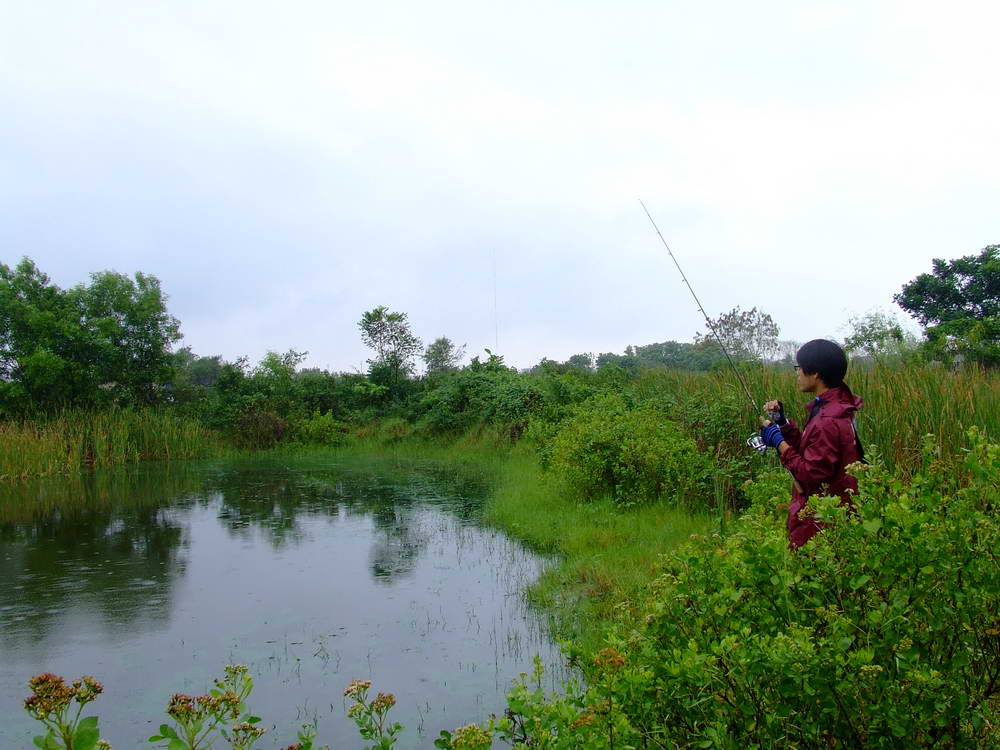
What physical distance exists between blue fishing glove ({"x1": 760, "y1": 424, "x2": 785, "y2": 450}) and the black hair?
1.09 feet

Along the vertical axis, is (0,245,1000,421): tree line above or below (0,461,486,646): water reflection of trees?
above

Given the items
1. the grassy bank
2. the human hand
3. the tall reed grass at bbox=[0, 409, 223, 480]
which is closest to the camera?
the human hand

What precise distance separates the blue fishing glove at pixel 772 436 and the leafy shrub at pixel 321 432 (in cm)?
1807

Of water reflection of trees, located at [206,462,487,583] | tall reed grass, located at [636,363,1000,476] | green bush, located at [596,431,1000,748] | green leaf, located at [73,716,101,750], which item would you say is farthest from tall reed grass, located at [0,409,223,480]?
green bush, located at [596,431,1000,748]

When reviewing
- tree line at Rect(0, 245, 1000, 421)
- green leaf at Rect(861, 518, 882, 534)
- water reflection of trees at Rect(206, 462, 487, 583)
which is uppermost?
tree line at Rect(0, 245, 1000, 421)

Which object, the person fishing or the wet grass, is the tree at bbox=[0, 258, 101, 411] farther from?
the person fishing

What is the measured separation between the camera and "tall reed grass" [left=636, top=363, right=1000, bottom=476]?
572cm

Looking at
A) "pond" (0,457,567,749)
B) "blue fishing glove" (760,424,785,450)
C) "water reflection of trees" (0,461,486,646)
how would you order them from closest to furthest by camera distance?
1. "blue fishing glove" (760,424,785,450)
2. "pond" (0,457,567,749)
3. "water reflection of trees" (0,461,486,646)

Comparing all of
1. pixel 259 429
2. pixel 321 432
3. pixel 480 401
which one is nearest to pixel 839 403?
pixel 480 401

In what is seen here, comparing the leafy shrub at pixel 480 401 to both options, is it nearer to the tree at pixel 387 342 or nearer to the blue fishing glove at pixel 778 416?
the tree at pixel 387 342

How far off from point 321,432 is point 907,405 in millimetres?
17014

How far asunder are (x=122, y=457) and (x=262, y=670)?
14.2m

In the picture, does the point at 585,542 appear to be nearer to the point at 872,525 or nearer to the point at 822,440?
the point at 822,440

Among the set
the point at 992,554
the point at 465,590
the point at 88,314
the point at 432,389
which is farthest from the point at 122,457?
the point at 992,554
